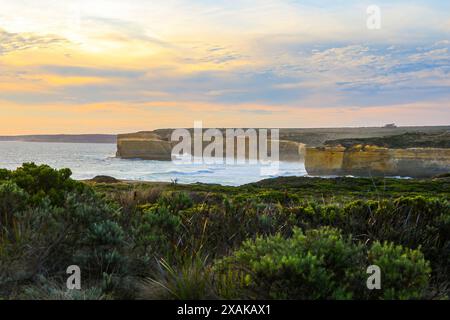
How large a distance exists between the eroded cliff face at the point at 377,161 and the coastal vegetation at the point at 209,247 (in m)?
48.4

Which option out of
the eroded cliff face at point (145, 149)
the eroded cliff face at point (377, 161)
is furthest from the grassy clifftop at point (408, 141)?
the eroded cliff face at point (145, 149)

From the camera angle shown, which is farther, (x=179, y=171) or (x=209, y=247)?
(x=179, y=171)

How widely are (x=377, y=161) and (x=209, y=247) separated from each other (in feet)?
173

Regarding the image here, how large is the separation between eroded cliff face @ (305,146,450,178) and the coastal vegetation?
4844cm

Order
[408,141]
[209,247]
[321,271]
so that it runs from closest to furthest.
→ [321,271] < [209,247] < [408,141]

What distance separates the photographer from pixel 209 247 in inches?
258

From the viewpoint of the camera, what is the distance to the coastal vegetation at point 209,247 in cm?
414

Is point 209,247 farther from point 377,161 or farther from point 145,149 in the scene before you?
point 145,149

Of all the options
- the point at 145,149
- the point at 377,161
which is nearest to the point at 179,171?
the point at 377,161

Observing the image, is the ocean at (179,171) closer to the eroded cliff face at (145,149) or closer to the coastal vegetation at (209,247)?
the eroded cliff face at (145,149)

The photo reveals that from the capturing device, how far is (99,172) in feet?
256
